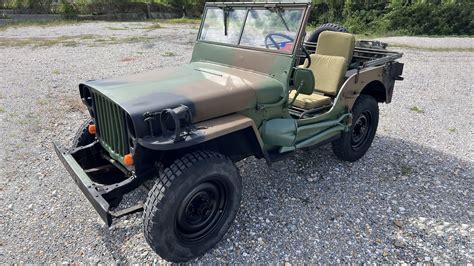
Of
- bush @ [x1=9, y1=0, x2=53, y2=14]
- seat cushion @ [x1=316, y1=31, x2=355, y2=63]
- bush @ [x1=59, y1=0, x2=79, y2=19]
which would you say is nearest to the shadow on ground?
seat cushion @ [x1=316, y1=31, x2=355, y2=63]

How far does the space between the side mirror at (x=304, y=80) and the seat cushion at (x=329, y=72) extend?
106 cm

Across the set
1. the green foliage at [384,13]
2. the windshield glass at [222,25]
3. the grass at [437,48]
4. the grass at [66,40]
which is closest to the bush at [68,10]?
the green foliage at [384,13]

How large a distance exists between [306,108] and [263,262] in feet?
5.85

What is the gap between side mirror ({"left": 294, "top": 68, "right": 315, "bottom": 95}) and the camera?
3.33 m

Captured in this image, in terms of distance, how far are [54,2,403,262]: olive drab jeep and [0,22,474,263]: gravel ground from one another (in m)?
0.35

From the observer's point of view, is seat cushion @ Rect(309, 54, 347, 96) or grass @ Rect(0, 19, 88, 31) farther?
grass @ Rect(0, 19, 88, 31)

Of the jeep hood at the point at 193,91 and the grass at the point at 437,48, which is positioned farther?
the grass at the point at 437,48

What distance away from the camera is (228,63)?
12.1 feet

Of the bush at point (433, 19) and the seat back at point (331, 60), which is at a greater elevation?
the bush at point (433, 19)

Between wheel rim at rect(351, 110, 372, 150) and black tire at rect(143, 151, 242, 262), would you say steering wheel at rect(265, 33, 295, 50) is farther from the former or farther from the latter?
wheel rim at rect(351, 110, 372, 150)

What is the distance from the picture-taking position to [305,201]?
11.9ft

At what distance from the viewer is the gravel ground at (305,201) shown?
2973 mm

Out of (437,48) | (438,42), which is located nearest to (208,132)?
(437,48)

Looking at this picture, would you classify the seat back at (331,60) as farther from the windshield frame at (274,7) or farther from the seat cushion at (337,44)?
the windshield frame at (274,7)
